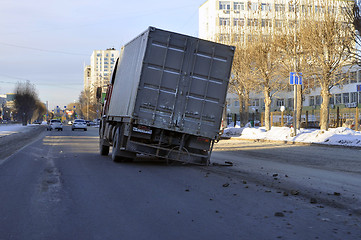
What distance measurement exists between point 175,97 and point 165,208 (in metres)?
5.85

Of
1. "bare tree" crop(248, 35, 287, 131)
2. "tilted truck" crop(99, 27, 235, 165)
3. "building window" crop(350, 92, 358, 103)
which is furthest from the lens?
"building window" crop(350, 92, 358, 103)

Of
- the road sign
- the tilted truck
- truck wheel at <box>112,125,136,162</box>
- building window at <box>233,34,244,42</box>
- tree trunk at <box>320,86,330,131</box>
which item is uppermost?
building window at <box>233,34,244,42</box>

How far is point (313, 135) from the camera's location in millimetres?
27438

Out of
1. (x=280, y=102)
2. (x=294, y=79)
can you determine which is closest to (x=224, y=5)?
(x=280, y=102)

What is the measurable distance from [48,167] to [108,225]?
7213 millimetres

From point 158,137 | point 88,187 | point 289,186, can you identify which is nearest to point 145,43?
point 158,137

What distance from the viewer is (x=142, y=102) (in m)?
11.6

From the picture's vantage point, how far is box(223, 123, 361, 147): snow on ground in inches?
926

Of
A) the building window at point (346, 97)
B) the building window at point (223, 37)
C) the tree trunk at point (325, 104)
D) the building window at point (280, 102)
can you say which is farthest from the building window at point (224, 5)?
the tree trunk at point (325, 104)

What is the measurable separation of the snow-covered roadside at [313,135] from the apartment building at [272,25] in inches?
117

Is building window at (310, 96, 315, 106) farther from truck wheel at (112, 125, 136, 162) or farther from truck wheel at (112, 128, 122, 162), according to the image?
truck wheel at (112, 125, 136, 162)

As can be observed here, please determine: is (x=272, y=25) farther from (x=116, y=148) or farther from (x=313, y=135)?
(x=116, y=148)

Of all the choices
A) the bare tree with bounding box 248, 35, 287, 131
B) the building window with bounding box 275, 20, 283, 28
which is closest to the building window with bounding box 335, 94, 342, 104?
the building window with bounding box 275, 20, 283, 28

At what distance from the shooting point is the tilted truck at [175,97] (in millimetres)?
11664
